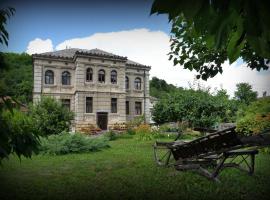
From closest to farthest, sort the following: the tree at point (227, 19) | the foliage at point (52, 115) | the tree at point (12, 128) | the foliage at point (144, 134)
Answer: the tree at point (227, 19) → the tree at point (12, 128) → the foliage at point (52, 115) → the foliage at point (144, 134)

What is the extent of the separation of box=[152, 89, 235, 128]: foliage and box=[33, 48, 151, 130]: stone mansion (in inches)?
448

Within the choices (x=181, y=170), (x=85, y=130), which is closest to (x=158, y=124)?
(x=85, y=130)

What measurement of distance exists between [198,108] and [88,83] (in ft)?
49.7

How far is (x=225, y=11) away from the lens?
109 cm

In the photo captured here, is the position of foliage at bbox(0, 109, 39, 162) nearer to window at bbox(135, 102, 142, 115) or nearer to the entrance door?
the entrance door

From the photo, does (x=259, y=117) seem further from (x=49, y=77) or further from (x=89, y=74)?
(x=49, y=77)

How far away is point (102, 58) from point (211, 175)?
2673cm

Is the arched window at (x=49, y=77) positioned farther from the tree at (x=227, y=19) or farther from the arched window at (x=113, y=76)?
the tree at (x=227, y=19)

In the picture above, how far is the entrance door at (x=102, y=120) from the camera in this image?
32463 mm

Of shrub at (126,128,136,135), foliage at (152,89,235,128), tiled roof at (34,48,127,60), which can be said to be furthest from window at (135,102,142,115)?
foliage at (152,89,235,128)

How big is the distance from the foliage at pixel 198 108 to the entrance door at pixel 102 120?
11464 mm

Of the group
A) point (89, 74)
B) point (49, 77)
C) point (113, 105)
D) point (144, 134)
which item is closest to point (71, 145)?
point (144, 134)

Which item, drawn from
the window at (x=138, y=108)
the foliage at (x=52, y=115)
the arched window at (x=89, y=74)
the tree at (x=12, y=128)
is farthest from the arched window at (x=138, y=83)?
the tree at (x=12, y=128)

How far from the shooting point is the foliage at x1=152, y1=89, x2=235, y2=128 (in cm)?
2050
